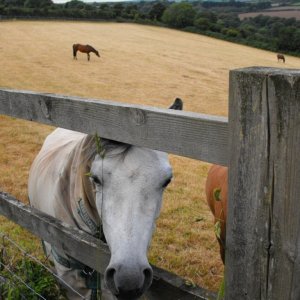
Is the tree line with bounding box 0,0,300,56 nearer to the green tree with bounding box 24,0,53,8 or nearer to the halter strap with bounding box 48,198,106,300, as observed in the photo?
the green tree with bounding box 24,0,53,8

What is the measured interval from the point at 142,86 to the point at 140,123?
21243mm

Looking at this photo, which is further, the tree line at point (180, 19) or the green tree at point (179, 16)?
the green tree at point (179, 16)

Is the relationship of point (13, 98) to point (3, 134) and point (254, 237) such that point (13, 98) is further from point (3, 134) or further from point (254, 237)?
point (3, 134)

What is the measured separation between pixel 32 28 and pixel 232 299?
1945 inches

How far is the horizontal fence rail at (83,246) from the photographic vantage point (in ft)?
5.94

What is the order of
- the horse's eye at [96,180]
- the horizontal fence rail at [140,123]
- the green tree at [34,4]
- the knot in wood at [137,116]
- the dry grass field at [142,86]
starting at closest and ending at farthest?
the horizontal fence rail at [140,123]
the knot in wood at [137,116]
the horse's eye at [96,180]
the dry grass field at [142,86]
the green tree at [34,4]

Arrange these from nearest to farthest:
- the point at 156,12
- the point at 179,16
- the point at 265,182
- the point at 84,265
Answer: the point at 265,182, the point at 84,265, the point at 179,16, the point at 156,12

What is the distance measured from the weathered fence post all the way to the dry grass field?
69cm

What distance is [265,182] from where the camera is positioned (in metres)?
1.27

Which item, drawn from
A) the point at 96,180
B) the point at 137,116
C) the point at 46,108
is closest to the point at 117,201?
the point at 96,180

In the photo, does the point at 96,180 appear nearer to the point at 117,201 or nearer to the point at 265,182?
the point at 117,201

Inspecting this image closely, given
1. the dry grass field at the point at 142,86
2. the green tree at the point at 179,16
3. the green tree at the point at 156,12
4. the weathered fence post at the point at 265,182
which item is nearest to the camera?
the weathered fence post at the point at 265,182

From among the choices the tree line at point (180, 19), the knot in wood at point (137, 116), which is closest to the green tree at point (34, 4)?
the tree line at point (180, 19)

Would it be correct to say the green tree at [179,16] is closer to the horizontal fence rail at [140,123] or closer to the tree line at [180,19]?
the tree line at [180,19]
